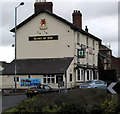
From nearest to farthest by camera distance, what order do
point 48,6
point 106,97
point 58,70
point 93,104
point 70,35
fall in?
point 93,104 → point 106,97 → point 58,70 → point 70,35 → point 48,6

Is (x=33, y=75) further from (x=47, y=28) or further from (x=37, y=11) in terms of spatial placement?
(x=37, y=11)

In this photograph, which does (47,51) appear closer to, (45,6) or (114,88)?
(45,6)

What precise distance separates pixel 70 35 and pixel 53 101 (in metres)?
26.4

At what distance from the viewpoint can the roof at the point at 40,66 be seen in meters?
36.1

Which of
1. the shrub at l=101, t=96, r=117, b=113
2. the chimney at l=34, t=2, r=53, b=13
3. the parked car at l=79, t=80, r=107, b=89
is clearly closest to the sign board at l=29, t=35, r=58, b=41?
the chimney at l=34, t=2, r=53, b=13

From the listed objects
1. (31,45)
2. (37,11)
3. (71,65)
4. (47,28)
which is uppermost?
(37,11)

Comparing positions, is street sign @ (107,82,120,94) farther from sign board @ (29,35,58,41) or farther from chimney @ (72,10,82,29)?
chimney @ (72,10,82,29)

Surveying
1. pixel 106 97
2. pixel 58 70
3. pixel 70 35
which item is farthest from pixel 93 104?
pixel 70 35

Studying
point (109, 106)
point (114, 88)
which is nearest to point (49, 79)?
point (109, 106)

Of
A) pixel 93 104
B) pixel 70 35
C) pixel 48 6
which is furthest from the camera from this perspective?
pixel 48 6

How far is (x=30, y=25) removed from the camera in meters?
41.0

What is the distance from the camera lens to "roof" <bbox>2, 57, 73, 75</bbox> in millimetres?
Answer: 36112

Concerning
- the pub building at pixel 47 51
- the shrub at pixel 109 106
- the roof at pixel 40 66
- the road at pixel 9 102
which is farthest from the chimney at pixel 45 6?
the shrub at pixel 109 106

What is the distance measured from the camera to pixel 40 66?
38.0 m
